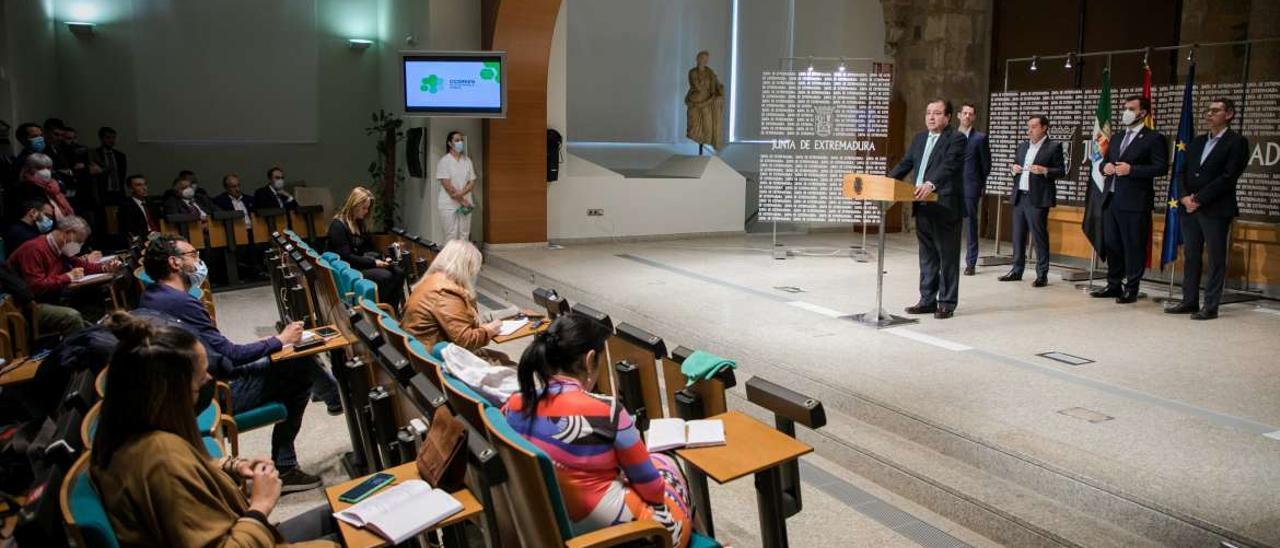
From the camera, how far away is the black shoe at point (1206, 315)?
5996 millimetres

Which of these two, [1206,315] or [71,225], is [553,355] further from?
[1206,315]

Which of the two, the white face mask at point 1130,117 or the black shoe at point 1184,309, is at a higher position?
the white face mask at point 1130,117

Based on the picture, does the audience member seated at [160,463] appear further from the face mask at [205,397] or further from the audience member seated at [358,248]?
the audience member seated at [358,248]

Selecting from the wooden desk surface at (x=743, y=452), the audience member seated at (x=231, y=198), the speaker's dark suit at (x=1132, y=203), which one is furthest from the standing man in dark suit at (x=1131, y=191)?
the audience member seated at (x=231, y=198)

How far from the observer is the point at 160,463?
186 centimetres

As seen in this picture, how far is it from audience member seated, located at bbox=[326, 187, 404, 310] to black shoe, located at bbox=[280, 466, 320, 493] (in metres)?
2.90

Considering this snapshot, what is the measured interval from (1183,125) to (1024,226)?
153 cm

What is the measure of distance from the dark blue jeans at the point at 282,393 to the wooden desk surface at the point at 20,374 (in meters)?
0.71

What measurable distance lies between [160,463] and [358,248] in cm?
507

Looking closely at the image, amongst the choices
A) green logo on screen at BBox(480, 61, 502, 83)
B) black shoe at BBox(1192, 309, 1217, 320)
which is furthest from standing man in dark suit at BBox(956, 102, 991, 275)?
green logo on screen at BBox(480, 61, 502, 83)

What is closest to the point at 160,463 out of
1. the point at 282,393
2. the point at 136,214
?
the point at 282,393

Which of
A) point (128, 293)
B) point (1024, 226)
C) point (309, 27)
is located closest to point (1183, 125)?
point (1024, 226)

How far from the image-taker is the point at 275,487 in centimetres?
214

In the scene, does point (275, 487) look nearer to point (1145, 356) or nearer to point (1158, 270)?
point (1145, 356)
